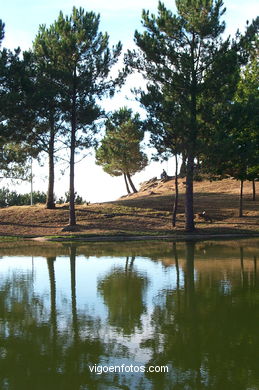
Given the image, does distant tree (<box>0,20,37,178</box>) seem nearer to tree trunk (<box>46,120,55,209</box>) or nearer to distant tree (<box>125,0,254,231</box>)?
tree trunk (<box>46,120,55,209</box>)

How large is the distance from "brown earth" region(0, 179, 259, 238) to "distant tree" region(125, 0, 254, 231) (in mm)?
3331

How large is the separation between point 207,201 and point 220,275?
97.8 feet

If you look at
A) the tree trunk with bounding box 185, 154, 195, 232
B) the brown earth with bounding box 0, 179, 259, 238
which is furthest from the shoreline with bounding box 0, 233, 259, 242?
the tree trunk with bounding box 185, 154, 195, 232

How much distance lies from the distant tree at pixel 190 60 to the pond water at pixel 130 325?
15418 millimetres

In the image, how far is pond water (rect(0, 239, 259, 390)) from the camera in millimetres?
7059

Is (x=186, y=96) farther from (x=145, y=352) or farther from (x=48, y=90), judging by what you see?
(x=145, y=352)

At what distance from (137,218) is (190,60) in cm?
1316

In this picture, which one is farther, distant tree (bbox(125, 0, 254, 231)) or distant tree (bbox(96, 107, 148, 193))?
distant tree (bbox(96, 107, 148, 193))

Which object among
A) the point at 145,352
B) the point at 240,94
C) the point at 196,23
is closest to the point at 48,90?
the point at 196,23

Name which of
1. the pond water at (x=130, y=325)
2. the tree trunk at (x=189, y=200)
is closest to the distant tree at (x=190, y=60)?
the tree trunk at (x=189, y=200)

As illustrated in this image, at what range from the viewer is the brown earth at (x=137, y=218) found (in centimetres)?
3438

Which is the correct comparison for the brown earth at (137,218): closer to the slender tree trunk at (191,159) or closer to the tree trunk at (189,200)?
the tree trunk at (189,200)

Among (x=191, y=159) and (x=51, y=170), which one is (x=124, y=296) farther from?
(x=51, y=170)

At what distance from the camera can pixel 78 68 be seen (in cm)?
3778
